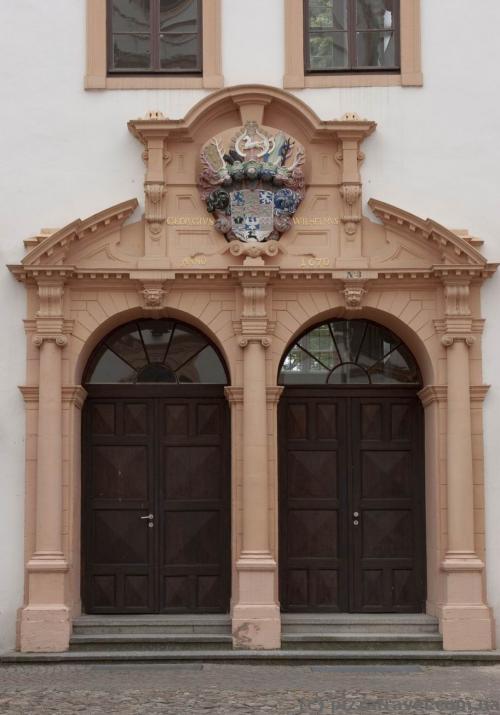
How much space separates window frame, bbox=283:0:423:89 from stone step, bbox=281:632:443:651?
6.46 metres

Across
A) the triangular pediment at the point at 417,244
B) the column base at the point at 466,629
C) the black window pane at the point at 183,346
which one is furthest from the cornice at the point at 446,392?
the black window pane at the point at 183,346

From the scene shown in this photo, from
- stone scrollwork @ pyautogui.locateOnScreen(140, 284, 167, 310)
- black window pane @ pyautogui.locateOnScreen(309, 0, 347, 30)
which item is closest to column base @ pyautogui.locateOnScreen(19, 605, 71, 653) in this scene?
stone scrollwork @ pyautogui.locateOnScreen(140, 284, 167, 310)

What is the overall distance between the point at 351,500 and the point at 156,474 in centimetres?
237

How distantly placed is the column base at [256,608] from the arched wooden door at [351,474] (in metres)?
0.86

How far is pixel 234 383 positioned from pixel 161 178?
2564 millimetres

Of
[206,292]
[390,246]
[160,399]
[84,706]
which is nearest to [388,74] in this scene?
[390,246]

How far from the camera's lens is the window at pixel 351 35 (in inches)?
687

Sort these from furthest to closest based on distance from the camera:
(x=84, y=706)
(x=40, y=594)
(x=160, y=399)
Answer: (x=160, y=399)
(x=40, y=594)
(x=84, y=706)

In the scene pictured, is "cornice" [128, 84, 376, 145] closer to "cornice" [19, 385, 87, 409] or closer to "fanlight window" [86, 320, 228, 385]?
"fanlight window" [86, 320, 228, 385]

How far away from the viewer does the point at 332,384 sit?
17641 mm

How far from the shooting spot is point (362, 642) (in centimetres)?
1647

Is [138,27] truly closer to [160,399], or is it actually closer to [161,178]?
[161,178]

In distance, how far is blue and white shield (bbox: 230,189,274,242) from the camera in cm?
1698

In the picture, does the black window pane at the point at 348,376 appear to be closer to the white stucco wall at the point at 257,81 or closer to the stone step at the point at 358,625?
Result: the white stucco wall at the point at 257,81
